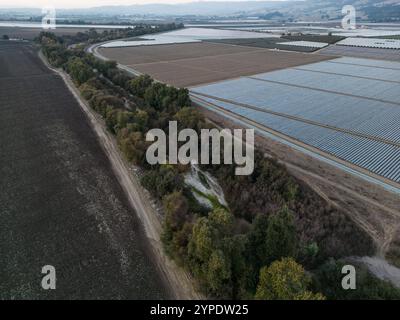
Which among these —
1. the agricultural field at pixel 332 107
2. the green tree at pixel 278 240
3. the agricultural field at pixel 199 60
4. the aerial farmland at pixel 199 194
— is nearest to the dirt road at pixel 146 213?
the aerial farmland at pixel 199 194

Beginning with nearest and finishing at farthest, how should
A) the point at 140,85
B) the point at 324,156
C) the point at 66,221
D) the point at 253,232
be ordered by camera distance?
the point at 253,232 < the point at 66,221 < the point at 324,156 < the point at 140,85

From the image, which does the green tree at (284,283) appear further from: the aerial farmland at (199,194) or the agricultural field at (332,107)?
the agricultural field at (332,107)

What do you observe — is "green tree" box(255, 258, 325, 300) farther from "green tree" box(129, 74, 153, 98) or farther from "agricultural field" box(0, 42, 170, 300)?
"green tree" box(129, 74, 153, 98)

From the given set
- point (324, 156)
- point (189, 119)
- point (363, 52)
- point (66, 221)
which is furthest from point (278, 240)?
point (363, 52)

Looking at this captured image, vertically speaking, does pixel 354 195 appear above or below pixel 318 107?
below

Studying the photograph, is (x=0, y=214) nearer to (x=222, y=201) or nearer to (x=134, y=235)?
(x=134, y=235)

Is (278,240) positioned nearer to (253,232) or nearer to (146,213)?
(253,232)

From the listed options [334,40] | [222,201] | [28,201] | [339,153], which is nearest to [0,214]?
[28,201]
